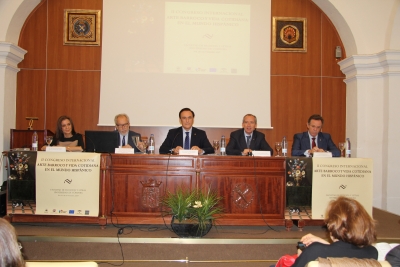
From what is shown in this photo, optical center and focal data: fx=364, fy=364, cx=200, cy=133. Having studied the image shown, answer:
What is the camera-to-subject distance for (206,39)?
595 cm

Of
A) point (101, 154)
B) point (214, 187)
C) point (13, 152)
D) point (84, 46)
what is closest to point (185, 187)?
point (214, 187)

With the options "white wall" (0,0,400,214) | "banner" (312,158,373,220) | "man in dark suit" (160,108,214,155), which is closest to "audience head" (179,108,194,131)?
"man in dark suit" (160,108,214,155)

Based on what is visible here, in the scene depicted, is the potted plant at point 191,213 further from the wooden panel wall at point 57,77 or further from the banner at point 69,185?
the wooden panel wall at point 57,77

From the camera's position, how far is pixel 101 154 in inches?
144

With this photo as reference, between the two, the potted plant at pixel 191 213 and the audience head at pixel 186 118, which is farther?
the audience head at pixel 186 118

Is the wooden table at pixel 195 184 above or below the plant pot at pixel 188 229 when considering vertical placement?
above

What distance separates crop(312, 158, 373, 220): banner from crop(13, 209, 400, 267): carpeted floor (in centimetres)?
45

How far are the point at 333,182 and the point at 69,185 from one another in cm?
268

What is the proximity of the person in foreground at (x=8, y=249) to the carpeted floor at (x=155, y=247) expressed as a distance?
1.93m

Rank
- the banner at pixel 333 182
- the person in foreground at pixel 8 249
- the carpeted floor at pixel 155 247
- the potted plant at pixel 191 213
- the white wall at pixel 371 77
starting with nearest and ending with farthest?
the person in foreground at pixel 8 249
the carpeted floor at pixel 155 247
the potted plant at pixel 191 213
the banner at pixel 333 182
the white wall at pixel 371 77

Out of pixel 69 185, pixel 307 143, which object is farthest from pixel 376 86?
pixel 69 185

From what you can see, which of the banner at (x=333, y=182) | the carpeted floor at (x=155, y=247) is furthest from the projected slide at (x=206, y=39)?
the carpeted floor at (x=155, y=247)

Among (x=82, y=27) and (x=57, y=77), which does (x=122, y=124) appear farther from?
(x=82, y=27)

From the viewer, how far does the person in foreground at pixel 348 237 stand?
1598mm
